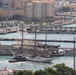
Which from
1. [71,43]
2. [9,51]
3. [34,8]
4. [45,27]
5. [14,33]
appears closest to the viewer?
[9,51]

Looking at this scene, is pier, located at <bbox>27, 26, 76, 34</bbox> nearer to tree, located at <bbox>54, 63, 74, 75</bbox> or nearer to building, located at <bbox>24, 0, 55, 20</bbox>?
building, located at <bbox>24, 0, 55, 20</bbox>

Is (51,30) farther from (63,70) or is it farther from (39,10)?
(63,70)

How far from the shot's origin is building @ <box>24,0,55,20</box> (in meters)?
34.3

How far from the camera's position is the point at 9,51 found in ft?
59.2

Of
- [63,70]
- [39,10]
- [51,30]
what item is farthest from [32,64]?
[39,10]

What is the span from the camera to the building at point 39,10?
3431 centimetres

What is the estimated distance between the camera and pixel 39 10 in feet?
112

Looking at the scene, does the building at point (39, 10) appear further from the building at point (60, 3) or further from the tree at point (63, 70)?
the tree at point (63, 70)

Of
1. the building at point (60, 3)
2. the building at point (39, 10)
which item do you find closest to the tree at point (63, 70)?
the building at point (39, 10)

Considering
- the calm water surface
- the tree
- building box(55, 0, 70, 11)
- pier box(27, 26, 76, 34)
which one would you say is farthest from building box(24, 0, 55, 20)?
the tree

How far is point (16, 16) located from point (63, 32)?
721cm

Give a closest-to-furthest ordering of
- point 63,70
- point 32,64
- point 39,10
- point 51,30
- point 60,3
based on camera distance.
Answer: point 63,70 → point 32,64 → point 51,30 → point 39,10 → point 60,3

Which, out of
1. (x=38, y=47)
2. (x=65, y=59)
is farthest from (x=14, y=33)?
(x=65, y=59)

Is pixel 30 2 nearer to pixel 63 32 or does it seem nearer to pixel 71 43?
pixel 63 32
